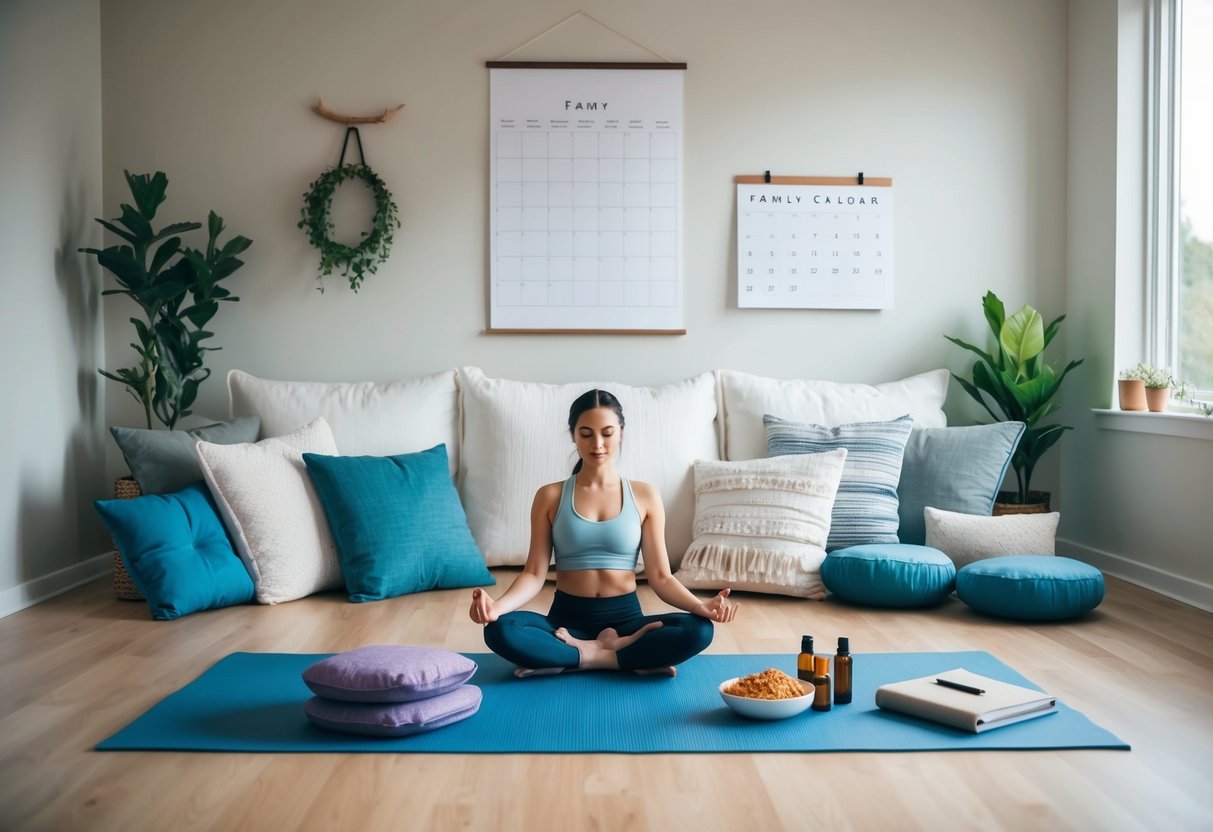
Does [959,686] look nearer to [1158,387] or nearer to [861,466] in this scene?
[861,466]

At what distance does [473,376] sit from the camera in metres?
4.12

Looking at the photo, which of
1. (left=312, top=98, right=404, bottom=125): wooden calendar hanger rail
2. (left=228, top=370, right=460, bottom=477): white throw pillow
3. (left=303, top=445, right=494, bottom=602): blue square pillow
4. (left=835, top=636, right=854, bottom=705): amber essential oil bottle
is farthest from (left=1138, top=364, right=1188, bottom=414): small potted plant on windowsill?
(left=312, top=98, right=404, bottom=125): wooden calendar hanger rail

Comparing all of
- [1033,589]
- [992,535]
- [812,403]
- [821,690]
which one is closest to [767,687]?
[821,690]

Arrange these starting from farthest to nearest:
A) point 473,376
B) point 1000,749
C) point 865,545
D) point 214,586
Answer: point 473,376 → point 865,545 → point 214,586 → point 1000,749

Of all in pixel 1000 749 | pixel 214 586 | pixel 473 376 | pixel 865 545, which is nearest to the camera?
pixel 1000 749

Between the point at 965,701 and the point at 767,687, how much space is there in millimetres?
446

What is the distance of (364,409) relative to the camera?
4.00 meters

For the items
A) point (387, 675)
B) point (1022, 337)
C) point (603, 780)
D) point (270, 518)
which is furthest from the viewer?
point (1022, 337)

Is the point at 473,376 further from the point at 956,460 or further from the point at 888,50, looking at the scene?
the point at 888,50

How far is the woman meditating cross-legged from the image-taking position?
8.32ft

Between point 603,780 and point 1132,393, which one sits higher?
point 1132,393

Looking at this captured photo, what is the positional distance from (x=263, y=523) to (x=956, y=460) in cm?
259

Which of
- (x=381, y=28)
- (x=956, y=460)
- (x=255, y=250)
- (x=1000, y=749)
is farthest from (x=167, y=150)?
(x=1000, y=749)

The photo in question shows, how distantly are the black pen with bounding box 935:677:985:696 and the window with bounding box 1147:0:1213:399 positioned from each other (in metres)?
2.08
